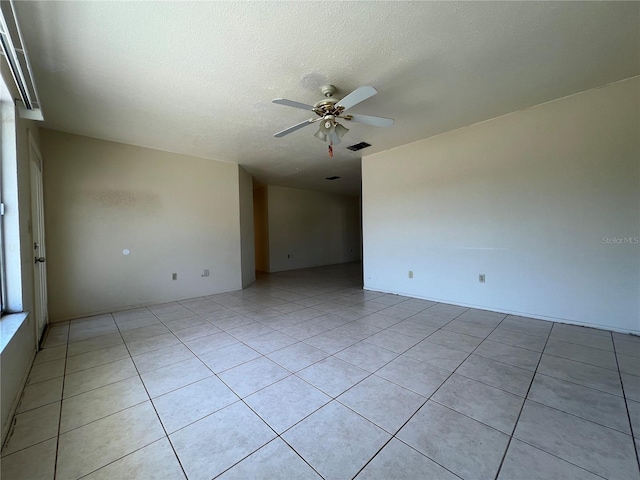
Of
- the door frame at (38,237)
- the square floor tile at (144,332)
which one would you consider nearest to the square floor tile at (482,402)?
the square floor tile at (144,332)

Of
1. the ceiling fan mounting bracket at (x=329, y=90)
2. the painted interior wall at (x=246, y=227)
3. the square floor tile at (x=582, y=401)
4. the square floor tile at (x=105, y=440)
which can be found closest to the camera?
the square floor tile at (x=105, y=440)

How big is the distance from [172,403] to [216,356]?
0.63m

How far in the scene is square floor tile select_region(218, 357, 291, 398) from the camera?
5.90 feet

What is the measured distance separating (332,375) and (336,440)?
1.99ft

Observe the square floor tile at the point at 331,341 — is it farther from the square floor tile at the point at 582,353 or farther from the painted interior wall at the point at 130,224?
the painted interior wall at the point at 130,224

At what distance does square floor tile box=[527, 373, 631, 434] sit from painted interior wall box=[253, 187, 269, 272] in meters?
6.54

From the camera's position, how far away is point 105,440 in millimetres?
1354

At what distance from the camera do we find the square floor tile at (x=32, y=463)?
115 cm

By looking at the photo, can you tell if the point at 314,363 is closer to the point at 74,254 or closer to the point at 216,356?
the point at 216,356

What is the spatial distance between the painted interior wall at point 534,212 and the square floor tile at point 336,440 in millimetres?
2937

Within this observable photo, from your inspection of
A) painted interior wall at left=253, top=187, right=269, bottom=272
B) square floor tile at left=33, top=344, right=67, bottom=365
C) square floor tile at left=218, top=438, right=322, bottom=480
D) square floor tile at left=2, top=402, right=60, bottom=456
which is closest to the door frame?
square floor tile at left=33, top=344, right=67, bottom=365

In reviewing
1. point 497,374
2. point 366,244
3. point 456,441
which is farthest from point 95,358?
point 366,244

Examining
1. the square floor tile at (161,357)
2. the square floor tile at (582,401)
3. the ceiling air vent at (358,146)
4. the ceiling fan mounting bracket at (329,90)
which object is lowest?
the square floor tile at (582,401)

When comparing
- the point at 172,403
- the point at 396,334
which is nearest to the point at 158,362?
the point at 172,403
